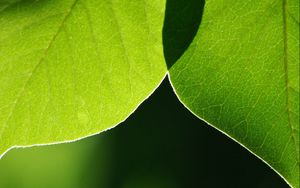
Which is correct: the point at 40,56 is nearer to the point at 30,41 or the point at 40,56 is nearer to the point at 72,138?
the point at 30,41

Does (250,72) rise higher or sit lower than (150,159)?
higher

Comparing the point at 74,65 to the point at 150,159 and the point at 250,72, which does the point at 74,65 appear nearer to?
the point at 250,72

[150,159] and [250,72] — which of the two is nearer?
[250,72]

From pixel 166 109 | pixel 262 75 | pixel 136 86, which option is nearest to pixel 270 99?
pixel 262 75

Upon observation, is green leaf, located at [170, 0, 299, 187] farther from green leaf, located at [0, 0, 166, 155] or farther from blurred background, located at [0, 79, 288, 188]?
blurred background, located at [0, 79, 288, 188]

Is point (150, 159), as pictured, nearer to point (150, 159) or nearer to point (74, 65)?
point (150, 159)

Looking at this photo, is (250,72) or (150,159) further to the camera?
(150,159)

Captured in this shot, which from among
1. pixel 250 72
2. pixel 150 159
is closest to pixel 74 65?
pixel 250 72
